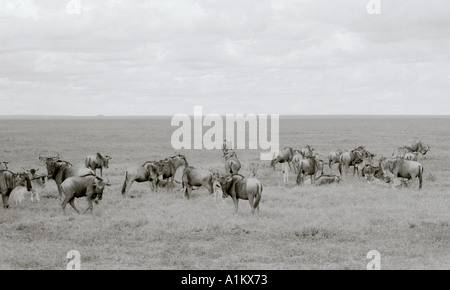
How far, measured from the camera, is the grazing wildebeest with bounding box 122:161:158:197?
790 inches

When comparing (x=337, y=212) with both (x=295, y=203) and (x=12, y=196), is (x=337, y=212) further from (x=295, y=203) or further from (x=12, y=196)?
(x=12, y=196)

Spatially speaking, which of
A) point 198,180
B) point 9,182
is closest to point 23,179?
point 9,182

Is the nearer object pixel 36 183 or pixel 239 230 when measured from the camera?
pixel 239 230

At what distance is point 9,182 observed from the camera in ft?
57.6

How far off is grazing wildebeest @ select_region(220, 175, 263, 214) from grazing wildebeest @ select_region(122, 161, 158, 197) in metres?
4.62

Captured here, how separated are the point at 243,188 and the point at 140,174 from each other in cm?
534

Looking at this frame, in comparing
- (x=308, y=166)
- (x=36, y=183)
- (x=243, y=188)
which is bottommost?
(x=36, y=183)

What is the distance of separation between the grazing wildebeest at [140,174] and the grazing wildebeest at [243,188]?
462cm

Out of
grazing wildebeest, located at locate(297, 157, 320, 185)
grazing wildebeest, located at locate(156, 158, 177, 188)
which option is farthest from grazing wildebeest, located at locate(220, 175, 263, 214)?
grazing wildebeest, located at locate(297, 157, 320, 185)

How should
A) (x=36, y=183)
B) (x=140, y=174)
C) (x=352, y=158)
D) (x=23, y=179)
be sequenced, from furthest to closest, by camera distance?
1. (x=352, y=158)
2. (x=140, y=174)
3. (x=36, y=183)
4. (x=23, y=179)

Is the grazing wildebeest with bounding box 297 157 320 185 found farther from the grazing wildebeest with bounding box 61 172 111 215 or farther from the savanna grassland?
the grazing wildebeest with bounding box 61 172 111 215

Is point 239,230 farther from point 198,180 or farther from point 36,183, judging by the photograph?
point 36,183

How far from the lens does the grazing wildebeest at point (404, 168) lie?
70.0 ft
